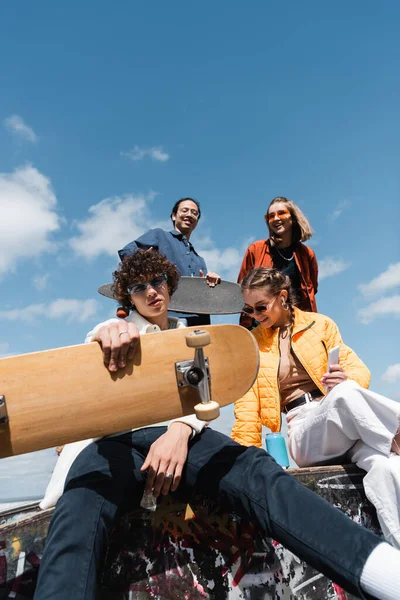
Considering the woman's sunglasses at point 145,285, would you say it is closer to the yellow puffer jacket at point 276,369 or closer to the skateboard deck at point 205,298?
the yellow puffer jacket at point 276,369

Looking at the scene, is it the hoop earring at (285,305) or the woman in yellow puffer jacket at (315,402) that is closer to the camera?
the woman in yellow puffer jacket at (315,402)

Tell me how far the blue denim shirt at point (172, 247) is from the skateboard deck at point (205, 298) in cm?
18

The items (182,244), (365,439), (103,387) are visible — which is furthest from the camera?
(182,244)

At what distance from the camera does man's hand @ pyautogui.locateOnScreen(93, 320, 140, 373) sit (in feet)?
5.43

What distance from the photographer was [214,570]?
1.78 meters

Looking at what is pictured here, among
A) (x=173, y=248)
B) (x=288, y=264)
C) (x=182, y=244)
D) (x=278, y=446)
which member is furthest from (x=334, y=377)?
(x=182, y=244)

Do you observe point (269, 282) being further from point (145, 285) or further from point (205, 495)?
point (205, 495)

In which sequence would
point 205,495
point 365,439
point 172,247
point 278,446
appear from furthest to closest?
point 172,247 < point 278,446 < point 365,439 < point 205,495

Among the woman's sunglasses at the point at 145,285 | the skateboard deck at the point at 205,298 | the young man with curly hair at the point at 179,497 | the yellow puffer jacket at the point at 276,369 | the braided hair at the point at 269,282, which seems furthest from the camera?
the skateboard deck at the point at 205,298

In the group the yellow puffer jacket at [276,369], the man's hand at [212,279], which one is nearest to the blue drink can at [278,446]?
the yellow puffer jacket at [276,369]

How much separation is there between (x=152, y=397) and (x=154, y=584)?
2.38 feet

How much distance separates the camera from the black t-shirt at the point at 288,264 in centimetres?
→ 432

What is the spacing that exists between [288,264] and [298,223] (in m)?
0.42

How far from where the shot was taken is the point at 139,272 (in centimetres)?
252
